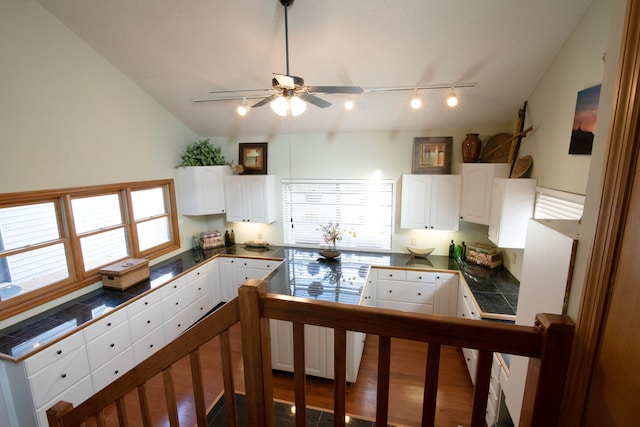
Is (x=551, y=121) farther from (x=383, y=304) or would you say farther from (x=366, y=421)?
(x=366, y=421)

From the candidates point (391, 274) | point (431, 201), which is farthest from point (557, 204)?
point (391, 274)

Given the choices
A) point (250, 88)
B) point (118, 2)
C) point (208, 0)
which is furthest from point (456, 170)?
point (118, 2)

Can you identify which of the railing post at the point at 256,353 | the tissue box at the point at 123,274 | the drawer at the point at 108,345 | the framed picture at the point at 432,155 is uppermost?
the framed picture at the point at 432,155

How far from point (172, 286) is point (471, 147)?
13.5 feet

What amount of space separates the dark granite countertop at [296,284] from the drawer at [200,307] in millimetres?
541

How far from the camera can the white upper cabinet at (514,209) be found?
9.08ft

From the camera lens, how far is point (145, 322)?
3.12 m

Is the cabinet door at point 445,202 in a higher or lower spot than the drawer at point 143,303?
higher

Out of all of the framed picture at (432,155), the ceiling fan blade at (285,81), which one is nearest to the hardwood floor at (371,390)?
the framed picture at (432,155)

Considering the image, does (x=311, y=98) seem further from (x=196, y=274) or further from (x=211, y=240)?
(x=211, y=240)

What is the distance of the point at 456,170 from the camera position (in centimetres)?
383

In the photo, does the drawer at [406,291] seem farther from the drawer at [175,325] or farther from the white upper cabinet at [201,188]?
the white upper cabinet at [201,188]

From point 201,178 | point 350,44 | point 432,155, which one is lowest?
point 201,178

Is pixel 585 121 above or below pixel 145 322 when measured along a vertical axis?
above
